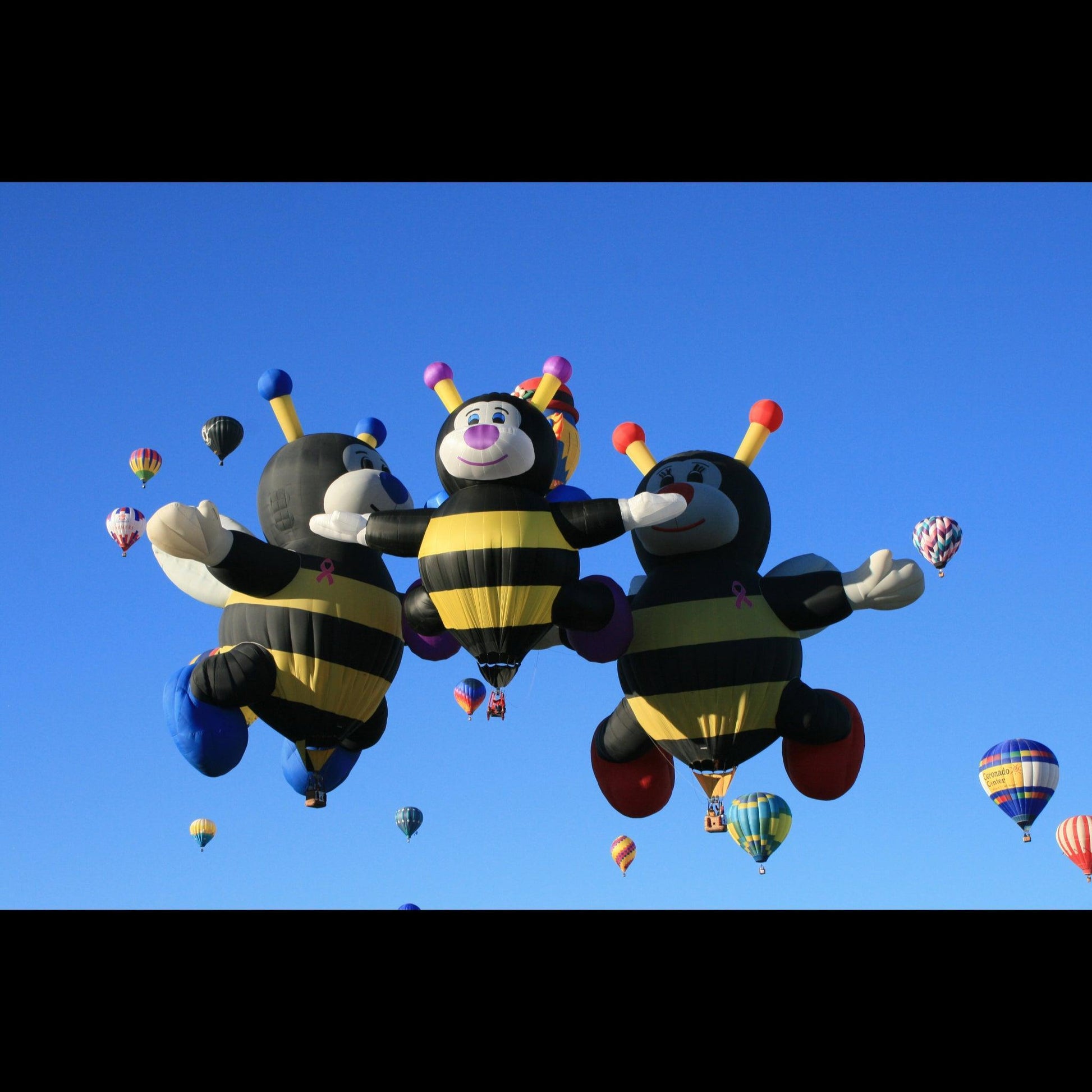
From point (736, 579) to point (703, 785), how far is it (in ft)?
4.92

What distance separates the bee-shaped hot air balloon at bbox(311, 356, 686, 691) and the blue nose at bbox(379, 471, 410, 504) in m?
0.38

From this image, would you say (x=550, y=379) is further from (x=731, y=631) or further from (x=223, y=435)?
(x=223, y=435)

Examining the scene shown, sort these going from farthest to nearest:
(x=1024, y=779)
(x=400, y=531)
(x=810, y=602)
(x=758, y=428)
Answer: (x=1024, y=779) < (x=758, y=428) < (x=810, y=602) < (x=400, y=531)

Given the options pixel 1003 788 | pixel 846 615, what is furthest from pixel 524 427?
pixel 1003 788

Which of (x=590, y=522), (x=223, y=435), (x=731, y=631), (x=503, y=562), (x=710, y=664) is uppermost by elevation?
(x=223, y=435)

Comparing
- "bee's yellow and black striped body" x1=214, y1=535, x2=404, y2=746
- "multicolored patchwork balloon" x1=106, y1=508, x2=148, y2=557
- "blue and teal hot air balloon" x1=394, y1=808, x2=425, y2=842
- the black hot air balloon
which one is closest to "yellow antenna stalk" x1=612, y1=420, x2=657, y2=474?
"bee's yellow and black striped body" x1=214, y1=535, x2=404, y2=746

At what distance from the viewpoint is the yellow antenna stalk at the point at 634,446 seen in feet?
40.5

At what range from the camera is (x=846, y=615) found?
1132 centimetres

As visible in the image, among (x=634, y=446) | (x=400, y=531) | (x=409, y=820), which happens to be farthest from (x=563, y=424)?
(x=409, y=820)

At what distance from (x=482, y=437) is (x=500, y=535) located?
2.45 ft

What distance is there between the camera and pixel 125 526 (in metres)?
15.5

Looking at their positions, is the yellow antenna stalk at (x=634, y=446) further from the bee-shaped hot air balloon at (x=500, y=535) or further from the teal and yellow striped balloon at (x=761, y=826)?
the teal and yellow striped balloon at (x=761, y=826)
